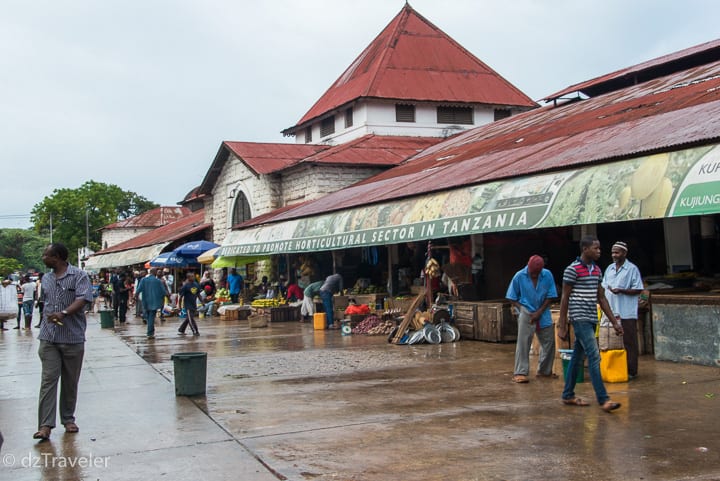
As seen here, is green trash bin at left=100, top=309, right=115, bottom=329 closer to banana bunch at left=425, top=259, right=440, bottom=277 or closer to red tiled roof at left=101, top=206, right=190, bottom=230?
banana bunch at left=425, top=259, right=440, bottom=277

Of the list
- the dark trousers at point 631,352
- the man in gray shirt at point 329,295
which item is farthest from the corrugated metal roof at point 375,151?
the dark trousers at point 631,352

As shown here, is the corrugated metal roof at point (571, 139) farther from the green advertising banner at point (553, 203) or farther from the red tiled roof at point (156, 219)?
the red tiled roof at point (156, 219)

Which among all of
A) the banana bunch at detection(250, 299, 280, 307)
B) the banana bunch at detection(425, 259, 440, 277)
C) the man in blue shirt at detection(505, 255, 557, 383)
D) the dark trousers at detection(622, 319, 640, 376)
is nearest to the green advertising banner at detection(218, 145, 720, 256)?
the banana bunch at detection(425, 259, 440, 277)

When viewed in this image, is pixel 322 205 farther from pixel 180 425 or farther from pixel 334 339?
pixel 180 425

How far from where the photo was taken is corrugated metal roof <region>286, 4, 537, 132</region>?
3303 cm

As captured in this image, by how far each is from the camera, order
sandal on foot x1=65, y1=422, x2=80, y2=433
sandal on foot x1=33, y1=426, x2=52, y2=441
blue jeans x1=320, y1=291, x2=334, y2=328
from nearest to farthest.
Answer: sandal on foot x1=33, y1=426, x2=52, y2=441 < sandal on foot x1=65, y1=422, x2=80, y2=433 < blue jeans x1=320, y1=291, x2=334, y2=328

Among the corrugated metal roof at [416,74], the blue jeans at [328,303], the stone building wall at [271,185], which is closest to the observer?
the blue jeans at [328,303]

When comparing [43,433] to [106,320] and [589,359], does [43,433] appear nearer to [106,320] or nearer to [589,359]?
[589,359]

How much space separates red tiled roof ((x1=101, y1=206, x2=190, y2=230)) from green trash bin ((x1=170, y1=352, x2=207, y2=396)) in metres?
56.9

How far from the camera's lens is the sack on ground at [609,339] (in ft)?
31.8

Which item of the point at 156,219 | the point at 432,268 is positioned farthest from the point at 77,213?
the point at 432,268

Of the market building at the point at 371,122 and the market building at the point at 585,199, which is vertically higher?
the market building at the point at 371,122

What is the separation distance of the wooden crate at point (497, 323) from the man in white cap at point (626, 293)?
4170 millimetres

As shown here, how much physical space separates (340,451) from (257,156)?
83.9ft
